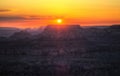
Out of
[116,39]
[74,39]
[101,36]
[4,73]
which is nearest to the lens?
[4,73]

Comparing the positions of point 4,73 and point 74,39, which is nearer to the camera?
point 4,73

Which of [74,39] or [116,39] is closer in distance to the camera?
[74,39]

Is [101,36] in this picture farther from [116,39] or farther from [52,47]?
[52,47]

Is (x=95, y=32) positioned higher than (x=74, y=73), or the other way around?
(x=95, y=32)

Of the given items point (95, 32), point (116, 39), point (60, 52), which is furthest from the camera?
point (95, 32)

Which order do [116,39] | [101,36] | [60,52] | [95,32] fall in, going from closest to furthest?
[60,52]
[116,39]
[101,36]
[95,32]

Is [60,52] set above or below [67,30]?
below

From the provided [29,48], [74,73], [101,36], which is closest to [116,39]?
[101,36]

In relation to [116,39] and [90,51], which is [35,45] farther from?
[116,39]

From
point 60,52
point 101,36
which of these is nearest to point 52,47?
point 60,52
